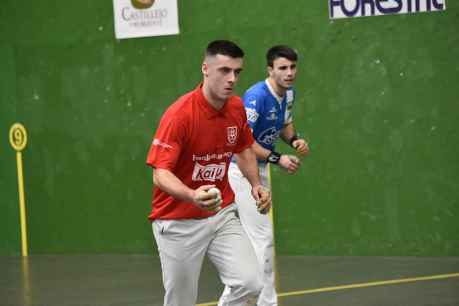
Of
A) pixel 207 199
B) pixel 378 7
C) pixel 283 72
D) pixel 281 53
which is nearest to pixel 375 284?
pixel 283 72

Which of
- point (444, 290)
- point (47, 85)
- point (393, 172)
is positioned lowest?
point (444, 290)

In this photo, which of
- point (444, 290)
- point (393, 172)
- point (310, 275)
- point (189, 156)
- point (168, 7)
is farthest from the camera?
point (168, 7)

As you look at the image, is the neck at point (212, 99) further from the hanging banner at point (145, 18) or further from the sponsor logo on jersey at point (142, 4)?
A: the sponsor logo on jersey at point (142, 4)

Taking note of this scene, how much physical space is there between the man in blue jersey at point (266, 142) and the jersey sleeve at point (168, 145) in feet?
5.43

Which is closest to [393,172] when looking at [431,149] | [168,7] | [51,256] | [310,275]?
[431,149]

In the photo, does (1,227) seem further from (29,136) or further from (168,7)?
(168,7)

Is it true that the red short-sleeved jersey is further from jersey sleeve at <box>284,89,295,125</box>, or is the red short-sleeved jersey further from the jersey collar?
jersey sleeve at <box>284,89,295,125</box>

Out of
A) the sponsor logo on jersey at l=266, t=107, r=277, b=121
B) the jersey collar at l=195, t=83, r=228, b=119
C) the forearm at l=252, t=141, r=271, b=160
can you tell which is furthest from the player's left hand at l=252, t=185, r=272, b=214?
the sponsor logo on jersey at l=266, t=107, r=277, b=121

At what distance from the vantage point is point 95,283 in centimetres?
977

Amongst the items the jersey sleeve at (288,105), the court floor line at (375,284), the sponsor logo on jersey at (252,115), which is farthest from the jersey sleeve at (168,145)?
the court floor line at (375,284)

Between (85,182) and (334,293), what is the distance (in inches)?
156

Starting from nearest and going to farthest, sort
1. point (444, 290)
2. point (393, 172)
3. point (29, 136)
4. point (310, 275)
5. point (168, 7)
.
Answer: point (444, 290)
point (310, 275)
point (393, 172)
point (168, 7)
point (29, 136)

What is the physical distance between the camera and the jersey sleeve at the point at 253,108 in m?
7.73

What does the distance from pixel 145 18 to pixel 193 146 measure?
5412 millimetres
